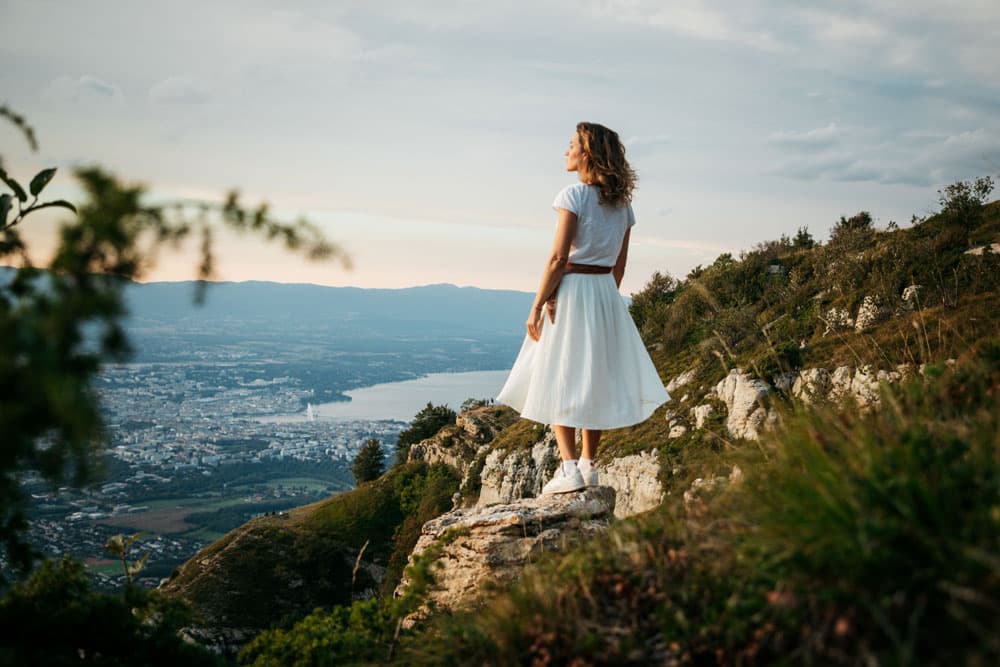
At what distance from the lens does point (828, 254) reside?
17.0 meters

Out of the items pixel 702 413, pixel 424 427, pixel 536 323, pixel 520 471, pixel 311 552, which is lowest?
pixel 311 552

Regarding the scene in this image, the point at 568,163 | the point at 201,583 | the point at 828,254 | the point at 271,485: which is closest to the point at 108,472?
the point at 568,163

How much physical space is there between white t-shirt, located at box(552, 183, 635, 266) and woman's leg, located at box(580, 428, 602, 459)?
1.47 meters

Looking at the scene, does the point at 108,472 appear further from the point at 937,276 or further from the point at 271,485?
the point at 271,485

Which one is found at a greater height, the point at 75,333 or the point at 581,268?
the point at 581,268

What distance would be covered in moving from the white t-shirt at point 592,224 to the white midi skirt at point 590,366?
0.61 feet

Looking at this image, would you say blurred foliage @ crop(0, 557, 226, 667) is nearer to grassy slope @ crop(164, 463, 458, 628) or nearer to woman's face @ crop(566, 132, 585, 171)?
woman's face @ crop(566, 132, 585, 171)

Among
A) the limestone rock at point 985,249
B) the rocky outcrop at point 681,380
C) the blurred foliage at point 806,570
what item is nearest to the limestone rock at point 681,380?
the rocky outcrop at point 681,380

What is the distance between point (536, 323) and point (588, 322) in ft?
1.68

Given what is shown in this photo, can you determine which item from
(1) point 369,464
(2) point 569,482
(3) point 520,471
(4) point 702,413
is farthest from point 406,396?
(2) point 569,482

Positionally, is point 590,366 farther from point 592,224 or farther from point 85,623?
point 85,623

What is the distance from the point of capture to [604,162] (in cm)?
517

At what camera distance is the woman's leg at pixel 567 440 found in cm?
540

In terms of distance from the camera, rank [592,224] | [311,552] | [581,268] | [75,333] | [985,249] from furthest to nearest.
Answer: [311,552], [985,249], [581,268], [592,224], [75,333]
